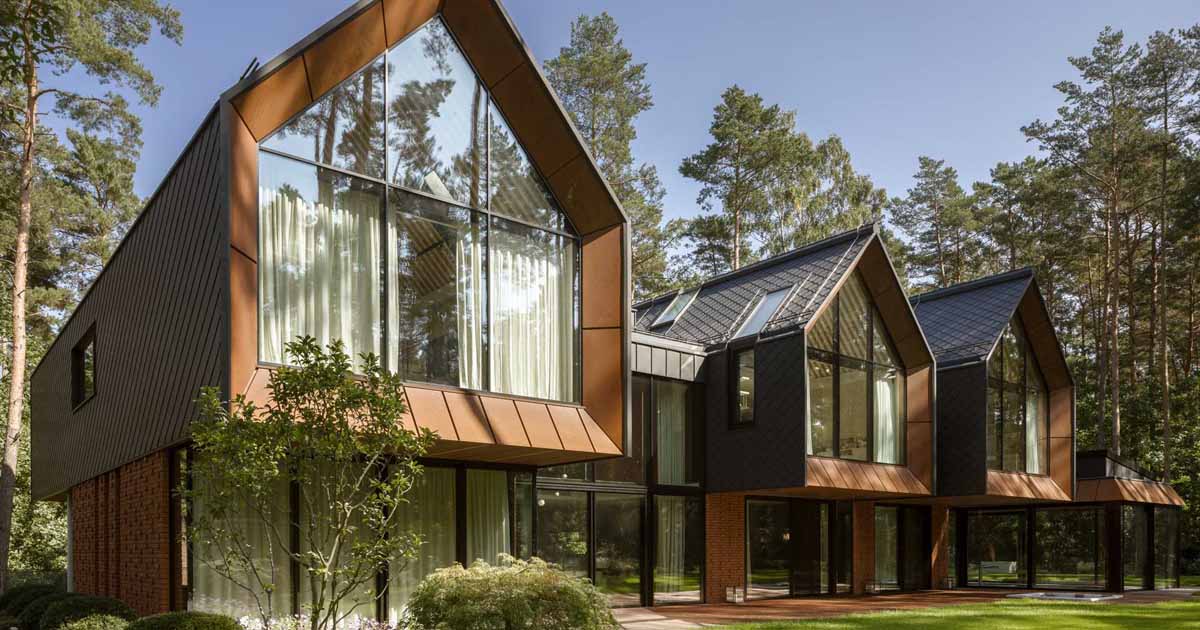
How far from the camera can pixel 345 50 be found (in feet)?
36.6

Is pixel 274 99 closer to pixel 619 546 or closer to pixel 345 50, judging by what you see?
pixel 345 50

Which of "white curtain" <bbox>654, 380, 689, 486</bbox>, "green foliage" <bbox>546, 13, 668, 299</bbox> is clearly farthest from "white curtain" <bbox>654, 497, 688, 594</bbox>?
"green foliage" <bbox>546, 13, 668, 299</bbox>

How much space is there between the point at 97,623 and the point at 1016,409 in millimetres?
19435

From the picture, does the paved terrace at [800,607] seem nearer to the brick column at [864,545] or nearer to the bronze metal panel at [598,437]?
the brick column at [864,545]

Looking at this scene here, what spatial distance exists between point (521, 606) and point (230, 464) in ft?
9.60

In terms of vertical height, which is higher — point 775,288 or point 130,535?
point 775,288

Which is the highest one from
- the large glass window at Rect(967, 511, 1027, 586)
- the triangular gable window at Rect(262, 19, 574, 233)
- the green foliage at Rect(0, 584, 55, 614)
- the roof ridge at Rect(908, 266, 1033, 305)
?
the triangular gable window at Rect(262, 19, 574, 233)

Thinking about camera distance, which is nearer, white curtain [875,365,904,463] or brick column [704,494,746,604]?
brick column [704,494,746,604]

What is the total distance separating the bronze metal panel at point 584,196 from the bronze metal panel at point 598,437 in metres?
2.67

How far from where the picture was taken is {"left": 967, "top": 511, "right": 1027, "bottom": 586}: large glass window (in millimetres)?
24531

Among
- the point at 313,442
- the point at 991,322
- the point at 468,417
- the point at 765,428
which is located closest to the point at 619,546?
the point at 765,428

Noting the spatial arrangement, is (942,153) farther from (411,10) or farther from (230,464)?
(230,464)

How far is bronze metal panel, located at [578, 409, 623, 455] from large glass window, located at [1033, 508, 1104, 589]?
16.6m

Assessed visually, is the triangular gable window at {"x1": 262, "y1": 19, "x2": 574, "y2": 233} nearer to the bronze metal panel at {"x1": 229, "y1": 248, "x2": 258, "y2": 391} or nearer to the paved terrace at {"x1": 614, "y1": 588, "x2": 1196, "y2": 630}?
the bronze metal panel at {"x1": 229, "y1": 248, "x2": 258, "y2": 391}
